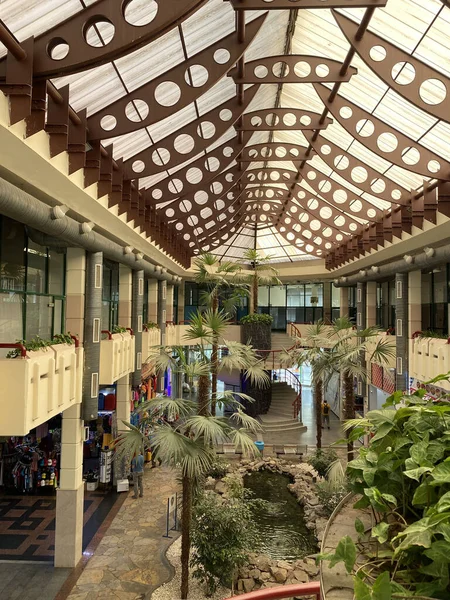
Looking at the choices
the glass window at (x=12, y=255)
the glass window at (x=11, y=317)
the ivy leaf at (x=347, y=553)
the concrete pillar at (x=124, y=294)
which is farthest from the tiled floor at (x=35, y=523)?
the ivy leaf at (x=347, y=553)

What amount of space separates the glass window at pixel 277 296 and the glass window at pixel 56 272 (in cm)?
2773

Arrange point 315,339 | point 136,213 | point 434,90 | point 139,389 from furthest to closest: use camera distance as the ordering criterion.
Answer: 1. point 139,389
2. point 315,339
3. point 136,213
4. point 434,90

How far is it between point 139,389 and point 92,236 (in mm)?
8333

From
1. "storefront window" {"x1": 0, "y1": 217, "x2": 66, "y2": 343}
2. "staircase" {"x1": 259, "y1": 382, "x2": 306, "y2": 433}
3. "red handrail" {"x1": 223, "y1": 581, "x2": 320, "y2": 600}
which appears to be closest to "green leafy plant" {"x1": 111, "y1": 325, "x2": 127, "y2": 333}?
"storefront window" {"x1": 0, "y1": 217, "x2": 66, "y2": 343}

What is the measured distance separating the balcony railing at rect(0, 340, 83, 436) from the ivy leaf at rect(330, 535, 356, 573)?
694 cm

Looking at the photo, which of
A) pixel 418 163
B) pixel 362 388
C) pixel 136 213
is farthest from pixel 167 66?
pixel 362 388

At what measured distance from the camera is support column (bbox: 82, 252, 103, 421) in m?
11.4

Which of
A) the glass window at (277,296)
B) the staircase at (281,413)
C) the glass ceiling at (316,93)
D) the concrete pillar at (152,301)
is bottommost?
the staircase at (281,413)

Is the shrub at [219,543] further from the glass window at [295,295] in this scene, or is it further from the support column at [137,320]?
the glass window at [295,295]

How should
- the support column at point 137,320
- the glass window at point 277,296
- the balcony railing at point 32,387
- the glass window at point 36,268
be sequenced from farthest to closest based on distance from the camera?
the glass window at point 277,296 < the support column at point 137,320 < the glass window at point 36,268 < the balcony railing at point 32,387

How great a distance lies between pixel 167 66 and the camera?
30.9 feet

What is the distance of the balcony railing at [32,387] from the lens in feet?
25.7

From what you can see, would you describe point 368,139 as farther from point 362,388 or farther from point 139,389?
point 362,388

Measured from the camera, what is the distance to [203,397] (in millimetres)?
9555
